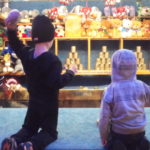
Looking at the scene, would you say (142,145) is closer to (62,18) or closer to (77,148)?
(77,148)

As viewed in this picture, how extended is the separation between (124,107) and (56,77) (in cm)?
35

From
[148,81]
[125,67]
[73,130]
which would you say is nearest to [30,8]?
[148,81]

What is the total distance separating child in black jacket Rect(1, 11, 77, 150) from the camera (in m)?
1.57

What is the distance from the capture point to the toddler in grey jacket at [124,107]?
59.2 inches

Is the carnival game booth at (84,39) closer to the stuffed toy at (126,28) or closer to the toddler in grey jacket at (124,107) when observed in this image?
the stuffed toy at (126,28)

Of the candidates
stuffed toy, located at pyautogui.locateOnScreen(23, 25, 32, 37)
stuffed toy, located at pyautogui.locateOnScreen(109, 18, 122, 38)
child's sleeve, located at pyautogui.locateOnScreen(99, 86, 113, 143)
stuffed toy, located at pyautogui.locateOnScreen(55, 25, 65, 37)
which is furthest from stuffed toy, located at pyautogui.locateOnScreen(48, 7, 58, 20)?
child's sleeve, located at pyautogui.locateOnScreen(99, 86, 113, 143)

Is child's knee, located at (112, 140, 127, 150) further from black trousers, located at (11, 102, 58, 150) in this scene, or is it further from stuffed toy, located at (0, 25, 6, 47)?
stuffed toy, located at (0, 25, 6, 47)

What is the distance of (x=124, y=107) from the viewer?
1.51 meters

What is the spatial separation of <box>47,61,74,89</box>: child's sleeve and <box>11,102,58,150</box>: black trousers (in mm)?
142

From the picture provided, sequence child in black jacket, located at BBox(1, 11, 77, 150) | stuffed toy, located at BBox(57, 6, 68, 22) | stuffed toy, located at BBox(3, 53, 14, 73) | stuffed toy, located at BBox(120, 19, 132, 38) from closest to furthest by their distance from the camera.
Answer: child in black jacket, located at BBox(1, 11, 77, 150)
stuffed toy, located at BBox(3, 53, 14, 73)
stuffed toy, located at BBox(120, 19, 132, 38)
stuffed toy, located at BBox(57, 6, 68, 22)

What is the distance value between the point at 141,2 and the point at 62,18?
1.17 meters

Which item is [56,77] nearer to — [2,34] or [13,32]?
[13,32]

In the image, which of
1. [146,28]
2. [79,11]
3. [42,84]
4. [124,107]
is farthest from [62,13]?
[124,107]

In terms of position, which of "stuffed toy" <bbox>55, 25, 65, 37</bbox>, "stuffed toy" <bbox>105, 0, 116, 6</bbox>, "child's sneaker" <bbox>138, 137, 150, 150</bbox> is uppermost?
"stuffed toy" <bbox>105, 0, 116, 6</bbox>
